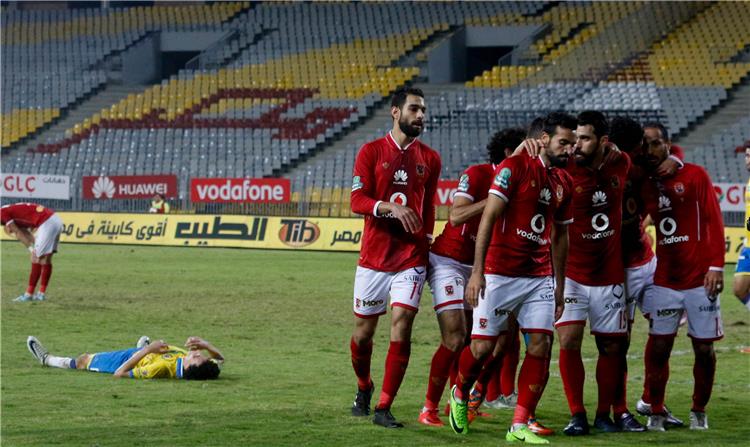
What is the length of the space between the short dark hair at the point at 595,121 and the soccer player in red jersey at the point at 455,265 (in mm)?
815

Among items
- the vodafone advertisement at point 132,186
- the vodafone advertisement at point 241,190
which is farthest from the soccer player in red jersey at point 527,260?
the vodafone advertisement at point 132,186

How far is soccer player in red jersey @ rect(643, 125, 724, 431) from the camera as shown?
9938 mm

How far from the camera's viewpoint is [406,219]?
9.54 meters

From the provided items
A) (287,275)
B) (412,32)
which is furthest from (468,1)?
(287,275)

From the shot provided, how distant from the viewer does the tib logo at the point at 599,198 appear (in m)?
9.73

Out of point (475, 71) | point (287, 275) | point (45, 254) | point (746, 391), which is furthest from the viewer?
point (475, 71)

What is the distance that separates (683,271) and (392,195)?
2.29 m

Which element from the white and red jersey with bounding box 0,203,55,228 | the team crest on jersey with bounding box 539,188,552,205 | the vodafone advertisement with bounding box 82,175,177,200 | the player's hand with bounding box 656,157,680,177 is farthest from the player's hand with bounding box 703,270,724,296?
the vodafone advertisement with bounding box 82,175,177,200

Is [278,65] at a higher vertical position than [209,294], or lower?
higher

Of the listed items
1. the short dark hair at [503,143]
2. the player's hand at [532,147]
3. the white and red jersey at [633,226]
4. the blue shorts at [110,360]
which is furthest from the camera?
the blue shorts at [110,360]

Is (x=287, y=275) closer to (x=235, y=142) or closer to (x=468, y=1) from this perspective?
(x=235, y=142)

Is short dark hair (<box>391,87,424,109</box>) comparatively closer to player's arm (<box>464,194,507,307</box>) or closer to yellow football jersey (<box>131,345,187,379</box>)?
player's arm (<box>464,194,507,307</box>)

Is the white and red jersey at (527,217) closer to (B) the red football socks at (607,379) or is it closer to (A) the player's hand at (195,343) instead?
(B) the red football socks at (607,379)

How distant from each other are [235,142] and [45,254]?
2901 centimetres
